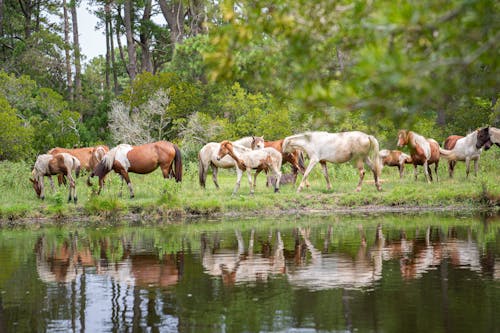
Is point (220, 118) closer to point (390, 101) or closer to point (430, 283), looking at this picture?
point (430, 283)

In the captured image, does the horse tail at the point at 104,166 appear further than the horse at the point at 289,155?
No

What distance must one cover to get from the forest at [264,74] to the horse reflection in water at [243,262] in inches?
108

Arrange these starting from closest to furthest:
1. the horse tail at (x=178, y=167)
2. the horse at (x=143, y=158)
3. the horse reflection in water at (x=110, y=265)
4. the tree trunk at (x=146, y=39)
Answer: the horse reflection in water at (x=110, y=265) → the horse at (x=143, y=158) → the horse tail at (x=178, y=167) → the tree trunk at (x=146, y=39)

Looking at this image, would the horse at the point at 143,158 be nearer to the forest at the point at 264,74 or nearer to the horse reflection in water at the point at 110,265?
the forest at the point at 264,74

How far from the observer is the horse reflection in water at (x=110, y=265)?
458 inches

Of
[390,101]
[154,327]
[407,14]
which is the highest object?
[407,14]

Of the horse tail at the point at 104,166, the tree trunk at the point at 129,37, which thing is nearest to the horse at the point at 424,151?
the horse tail at the point at 104,166

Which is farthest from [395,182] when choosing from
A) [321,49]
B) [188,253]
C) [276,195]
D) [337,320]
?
[321,49]

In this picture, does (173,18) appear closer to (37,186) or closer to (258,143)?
(258,143)

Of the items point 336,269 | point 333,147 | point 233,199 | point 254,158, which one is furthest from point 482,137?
point 336,269

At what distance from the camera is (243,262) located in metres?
12.8

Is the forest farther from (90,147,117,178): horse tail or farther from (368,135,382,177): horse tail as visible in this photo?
(90,147,117,178): horse tail

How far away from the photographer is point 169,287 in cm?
1075

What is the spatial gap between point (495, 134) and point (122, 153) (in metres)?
12.0
